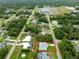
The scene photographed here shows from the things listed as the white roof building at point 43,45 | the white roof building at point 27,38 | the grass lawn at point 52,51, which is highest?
the white roof building at point 27,38

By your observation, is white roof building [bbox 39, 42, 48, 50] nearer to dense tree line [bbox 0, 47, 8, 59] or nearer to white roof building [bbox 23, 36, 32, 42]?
white roof building [bbox 23, 36, 32, 42]

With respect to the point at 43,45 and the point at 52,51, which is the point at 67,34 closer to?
the point at 43,45

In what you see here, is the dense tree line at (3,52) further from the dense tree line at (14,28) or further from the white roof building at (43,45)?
the dense tree line at (14,28)

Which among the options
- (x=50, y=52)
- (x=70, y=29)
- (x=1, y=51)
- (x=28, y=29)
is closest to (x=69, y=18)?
(x=70, y=29)

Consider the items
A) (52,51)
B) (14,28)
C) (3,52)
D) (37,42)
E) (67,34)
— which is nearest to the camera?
(3,52)

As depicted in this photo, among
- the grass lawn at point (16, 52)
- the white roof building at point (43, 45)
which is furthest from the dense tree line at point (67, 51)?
the grass lawn at point (16, 52)

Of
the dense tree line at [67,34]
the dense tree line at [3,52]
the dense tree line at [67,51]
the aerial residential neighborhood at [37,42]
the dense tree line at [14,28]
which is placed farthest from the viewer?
the dense tree line at [14,28]

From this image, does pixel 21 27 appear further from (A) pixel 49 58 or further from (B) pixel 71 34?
(A) pixel 49 58

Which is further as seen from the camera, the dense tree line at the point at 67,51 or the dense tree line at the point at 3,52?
the dense tree line at the point at 3,52

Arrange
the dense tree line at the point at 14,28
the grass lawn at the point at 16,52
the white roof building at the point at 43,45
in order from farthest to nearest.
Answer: the dense tree line at the point at 14,28, the white roof building at the point at 43,45, the grass lawn at the point at 16,52

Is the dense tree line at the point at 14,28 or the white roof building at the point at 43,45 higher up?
the dense tree line at the point at 14,28

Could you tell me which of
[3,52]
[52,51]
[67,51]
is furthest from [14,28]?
[67,51]
